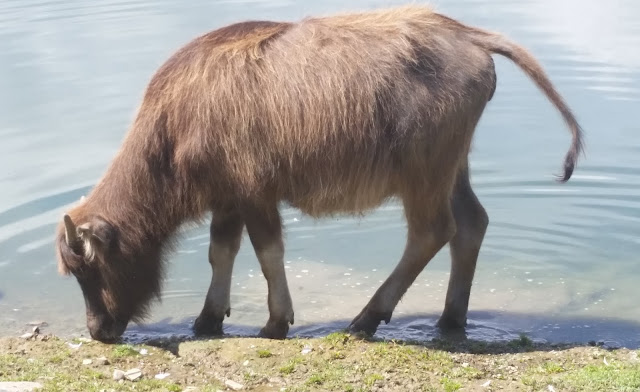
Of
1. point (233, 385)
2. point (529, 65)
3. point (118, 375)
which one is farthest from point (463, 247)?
point (118, 375)

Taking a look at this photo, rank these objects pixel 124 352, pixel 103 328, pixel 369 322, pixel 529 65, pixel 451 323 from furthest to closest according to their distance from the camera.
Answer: pixel 451 323 < pixel 369 322 < pixel 529 65 < pixel 103 328 < pixel 124 352

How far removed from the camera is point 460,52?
6906 mm

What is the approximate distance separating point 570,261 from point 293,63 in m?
3.52

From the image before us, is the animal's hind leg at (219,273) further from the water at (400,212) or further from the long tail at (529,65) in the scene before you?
the long tail at (529,65)

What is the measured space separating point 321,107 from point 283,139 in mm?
325

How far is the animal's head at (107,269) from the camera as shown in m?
6.70

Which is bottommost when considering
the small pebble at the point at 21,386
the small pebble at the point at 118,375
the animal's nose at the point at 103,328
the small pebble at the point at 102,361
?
the animal's nose at the point at 103,328

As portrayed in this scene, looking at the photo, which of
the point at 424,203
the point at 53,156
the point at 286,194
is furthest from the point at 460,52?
the point at 53,156

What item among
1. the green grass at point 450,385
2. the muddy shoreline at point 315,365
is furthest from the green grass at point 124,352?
the green grass at point 450,385

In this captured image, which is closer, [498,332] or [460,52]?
[460,52]

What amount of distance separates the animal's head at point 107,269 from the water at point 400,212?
1.45 ft

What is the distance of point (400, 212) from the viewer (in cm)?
1020

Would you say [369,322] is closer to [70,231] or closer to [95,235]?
[95,235]

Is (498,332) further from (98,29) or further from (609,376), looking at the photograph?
(98,29)
